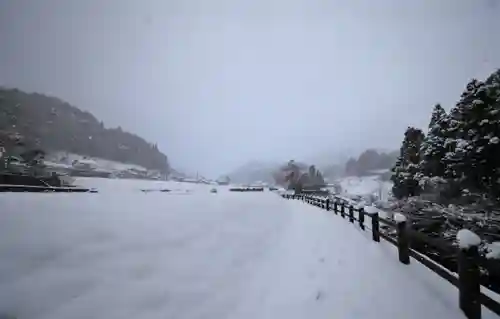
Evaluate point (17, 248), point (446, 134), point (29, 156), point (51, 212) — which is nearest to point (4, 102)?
point (29, 156)

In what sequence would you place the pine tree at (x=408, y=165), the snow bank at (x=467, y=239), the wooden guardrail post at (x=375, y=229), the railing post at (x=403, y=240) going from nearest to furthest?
the snow bank at (x=467, y=239) < the railing post at (x=403, y=240) < the wooden guardrail post at (x=375, y=229) < the pine tree at (x=408, y=165)

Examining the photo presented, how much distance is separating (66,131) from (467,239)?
88.3 m

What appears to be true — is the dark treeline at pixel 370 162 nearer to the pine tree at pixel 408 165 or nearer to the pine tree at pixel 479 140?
the pine tree at pixel 408 165

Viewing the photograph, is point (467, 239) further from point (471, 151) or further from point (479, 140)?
point (471, 151)

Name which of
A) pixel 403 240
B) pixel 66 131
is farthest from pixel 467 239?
pixel 66 131

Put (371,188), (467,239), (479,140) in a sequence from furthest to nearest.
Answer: (371,188)
(479,140)
(467,239)

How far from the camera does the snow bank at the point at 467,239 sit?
3619 millimetres

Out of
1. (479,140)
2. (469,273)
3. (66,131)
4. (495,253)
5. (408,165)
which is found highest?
(66,131)

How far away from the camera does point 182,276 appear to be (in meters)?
5.96

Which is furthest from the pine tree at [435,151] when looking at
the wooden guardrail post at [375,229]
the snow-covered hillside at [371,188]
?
the snow-covered hillside at [371,188]

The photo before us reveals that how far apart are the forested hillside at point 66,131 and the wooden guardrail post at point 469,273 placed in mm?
42018

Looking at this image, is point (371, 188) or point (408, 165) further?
point (371, 188)

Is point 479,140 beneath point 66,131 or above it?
beneath

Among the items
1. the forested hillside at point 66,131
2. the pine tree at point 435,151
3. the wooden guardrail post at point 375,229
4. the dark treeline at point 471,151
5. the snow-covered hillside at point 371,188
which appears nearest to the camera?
the wooden guardrail post at point 375,229
